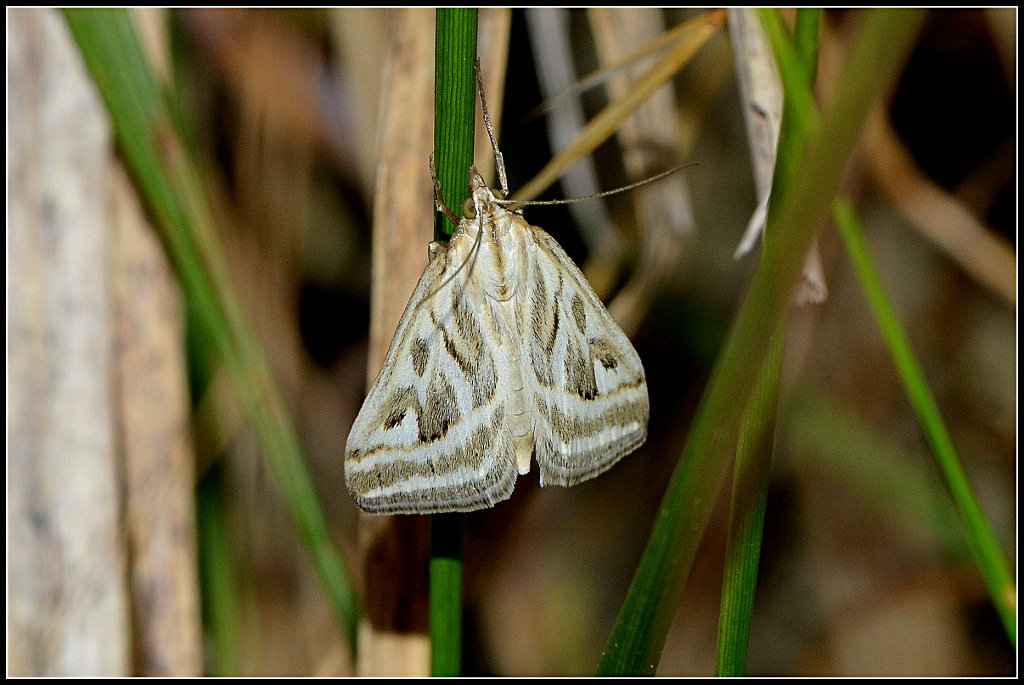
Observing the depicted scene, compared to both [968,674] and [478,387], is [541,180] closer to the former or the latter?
[478,387]

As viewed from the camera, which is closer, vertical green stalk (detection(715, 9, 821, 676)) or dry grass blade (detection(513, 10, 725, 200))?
vertical green stalk (detection(715, 9, 821, 676))

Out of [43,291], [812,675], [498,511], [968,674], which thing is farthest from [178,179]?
[968,674]

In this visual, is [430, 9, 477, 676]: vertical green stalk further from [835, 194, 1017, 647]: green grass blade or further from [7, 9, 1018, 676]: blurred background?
[835, 194, 1017, 647]: green grass blade

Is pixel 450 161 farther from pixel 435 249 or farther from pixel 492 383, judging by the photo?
pixel 492 383

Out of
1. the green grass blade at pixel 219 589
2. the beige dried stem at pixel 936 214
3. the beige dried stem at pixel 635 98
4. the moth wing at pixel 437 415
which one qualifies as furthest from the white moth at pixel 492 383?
the beige dried stem at pixel 936 214

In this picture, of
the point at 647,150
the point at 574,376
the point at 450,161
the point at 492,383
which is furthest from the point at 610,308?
the point at 450,161

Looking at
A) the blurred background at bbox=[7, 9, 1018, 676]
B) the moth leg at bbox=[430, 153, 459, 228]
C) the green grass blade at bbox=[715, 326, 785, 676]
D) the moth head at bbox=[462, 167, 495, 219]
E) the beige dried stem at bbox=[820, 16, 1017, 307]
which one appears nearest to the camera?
the green grass blade at bbox=[715, 326, 785, 676]

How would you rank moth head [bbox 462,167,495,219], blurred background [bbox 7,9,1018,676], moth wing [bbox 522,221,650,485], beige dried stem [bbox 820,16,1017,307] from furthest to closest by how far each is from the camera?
1. beige dried stem [bbox 820,16,1017,307]
2. blurred background [bbox 7,9,1018,676]
3. moth wing [bbox 522,221,650,485]
4. moth head [bbox 462,167,495,219]

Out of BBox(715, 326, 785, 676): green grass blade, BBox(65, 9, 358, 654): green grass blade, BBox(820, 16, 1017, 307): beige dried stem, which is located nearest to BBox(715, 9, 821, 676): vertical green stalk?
BBox(715, 326, 785, 676): green grass blade
